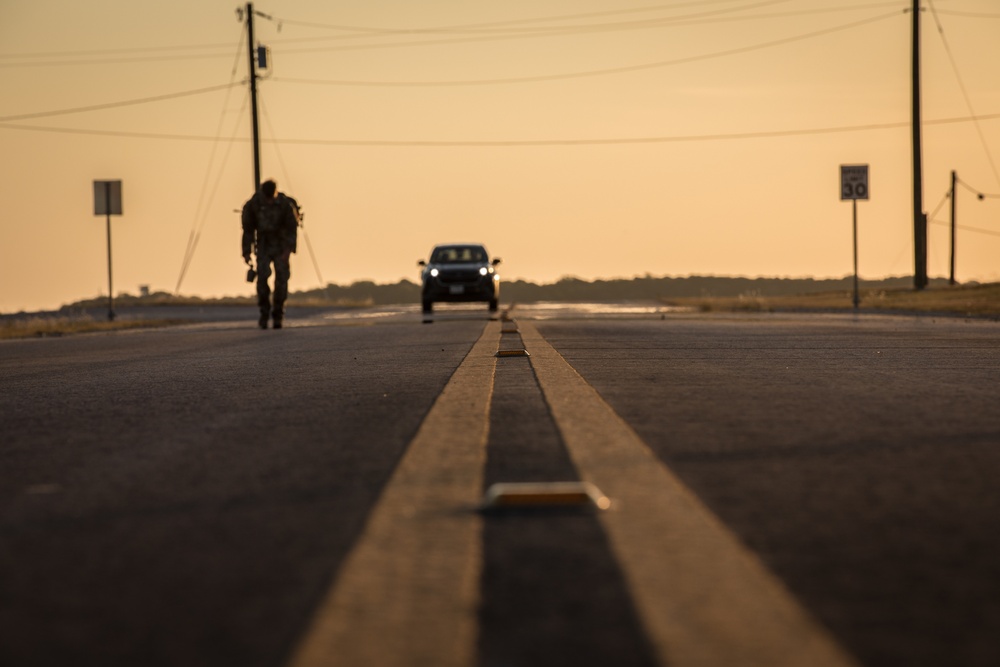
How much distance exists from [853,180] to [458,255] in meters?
9.08

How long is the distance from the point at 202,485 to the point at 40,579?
139 cm

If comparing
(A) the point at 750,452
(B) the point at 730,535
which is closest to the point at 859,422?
(A) the point at 750,452

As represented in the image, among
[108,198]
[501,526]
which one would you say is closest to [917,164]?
[108,198]

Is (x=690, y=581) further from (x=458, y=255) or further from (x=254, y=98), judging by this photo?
(x=254, y=98)

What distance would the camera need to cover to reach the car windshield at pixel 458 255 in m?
32.5

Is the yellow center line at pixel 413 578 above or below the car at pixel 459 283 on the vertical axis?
below

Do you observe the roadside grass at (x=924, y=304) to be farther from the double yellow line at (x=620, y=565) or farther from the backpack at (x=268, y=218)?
the double yellow line at (x=620, y=565)

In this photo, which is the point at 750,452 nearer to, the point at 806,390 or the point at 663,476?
the point at 663,476

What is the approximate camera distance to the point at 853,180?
99.1 ft

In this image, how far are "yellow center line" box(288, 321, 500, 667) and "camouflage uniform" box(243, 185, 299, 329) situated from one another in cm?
1535

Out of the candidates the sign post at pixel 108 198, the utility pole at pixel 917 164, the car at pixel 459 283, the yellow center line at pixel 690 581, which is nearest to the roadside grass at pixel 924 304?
the utility pole at pixel 917 164

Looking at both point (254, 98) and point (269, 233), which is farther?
point (254, 98)

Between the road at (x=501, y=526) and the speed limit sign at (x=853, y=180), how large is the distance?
73.4 feet

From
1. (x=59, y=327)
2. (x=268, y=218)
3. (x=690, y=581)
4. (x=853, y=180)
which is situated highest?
(x=853, y=180)
